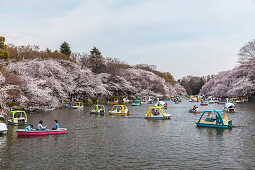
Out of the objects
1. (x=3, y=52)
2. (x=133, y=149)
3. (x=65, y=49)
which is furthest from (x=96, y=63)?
(x=133, y=149)

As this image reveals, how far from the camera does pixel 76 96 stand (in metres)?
79.9

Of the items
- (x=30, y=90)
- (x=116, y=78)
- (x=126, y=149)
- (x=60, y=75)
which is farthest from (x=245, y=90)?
(x=126, y=149)

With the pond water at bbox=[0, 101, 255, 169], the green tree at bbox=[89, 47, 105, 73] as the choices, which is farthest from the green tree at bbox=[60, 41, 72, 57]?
the pond water at bbox=[0, 101, 255, 169]

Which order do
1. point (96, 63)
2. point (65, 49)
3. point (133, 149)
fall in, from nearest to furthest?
point (133, 149) < point (96, 63) < point (65, 49)

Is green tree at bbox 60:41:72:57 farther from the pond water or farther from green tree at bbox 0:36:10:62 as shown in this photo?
the pond water

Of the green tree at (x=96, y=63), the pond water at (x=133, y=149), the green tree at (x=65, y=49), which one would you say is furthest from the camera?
the green tree at (x=65, y=49)

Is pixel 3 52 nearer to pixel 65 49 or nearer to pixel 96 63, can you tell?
pixel 96 63

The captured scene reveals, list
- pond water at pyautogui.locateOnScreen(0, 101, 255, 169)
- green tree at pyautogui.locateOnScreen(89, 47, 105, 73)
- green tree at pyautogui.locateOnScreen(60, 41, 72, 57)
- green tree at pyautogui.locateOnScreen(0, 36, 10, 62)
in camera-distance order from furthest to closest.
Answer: green tree at pyautogui.locateOnScreen(60, 41, 72, 57) < green tree at pyautogui.locateOnScreen(89, 47, 105, 73) < green tree at pyautogui.locateOnScreen(0, 36, 10, 62) < pond water at pyautogui.locateOnScreen(0, 101, 255, 169)

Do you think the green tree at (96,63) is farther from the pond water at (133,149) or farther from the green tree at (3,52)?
the pond water at (133,149)

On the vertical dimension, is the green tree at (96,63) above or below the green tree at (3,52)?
above

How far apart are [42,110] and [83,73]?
26.2 meters

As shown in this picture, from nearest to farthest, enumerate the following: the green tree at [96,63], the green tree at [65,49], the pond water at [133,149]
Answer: the pond water at [133,149] → the green tree at [96,63] → the green tree at [65,49]

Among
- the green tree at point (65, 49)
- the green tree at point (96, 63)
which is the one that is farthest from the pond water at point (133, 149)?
the green tree at point (65, 49)

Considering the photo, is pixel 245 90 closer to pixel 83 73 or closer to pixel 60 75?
pixel 83 73
